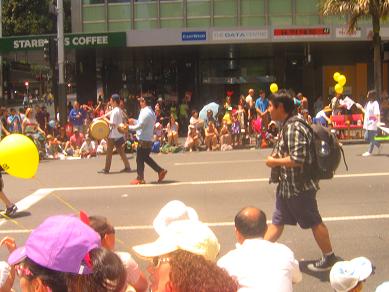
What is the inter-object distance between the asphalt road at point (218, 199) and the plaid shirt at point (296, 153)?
3.07 ft

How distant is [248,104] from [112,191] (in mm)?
11286

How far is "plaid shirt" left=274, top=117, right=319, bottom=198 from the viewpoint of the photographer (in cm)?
627

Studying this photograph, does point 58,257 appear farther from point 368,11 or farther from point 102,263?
point 368,11

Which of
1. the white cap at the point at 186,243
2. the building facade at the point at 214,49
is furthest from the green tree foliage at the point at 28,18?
the white cap at the point at 186,243

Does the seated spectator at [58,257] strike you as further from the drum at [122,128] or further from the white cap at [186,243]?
the drum at [122,128]

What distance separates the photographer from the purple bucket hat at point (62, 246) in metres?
2.26

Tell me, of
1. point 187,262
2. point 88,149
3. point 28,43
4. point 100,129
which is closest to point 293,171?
point 187,262

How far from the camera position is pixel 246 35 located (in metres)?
25.3

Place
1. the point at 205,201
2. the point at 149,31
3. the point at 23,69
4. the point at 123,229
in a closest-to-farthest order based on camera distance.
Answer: the point at 123,229
the point at 205,201
the point at 149,31
the point at 23,69

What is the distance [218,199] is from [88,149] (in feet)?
30.7

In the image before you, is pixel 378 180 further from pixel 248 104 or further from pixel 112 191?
pixel 248 104

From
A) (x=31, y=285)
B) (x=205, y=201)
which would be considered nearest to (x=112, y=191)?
(x=205, y=201)

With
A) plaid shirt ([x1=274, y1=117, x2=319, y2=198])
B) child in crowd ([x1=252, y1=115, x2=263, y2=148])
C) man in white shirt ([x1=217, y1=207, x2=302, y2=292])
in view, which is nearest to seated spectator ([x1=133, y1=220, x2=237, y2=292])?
man in white shirt ([x1=217, y1=207, x2=302, y2=292])

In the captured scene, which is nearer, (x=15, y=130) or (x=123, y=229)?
(x=123, y=229)
